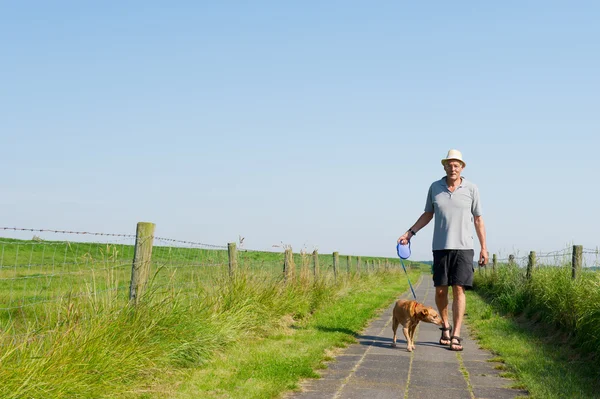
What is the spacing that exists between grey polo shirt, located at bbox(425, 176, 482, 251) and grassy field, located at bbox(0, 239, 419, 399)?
77.7 inches

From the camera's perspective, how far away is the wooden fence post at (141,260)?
267 inches

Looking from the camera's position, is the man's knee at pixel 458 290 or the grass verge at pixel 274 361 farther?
the man's knee at pixel 458 290

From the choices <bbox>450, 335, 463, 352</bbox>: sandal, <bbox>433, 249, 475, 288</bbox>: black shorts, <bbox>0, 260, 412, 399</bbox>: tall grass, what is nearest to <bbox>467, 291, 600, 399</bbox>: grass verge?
<bbox>450, 335, 463, 352</bbox>: sandal

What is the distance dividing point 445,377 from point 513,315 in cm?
650

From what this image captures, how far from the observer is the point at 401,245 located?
358 inches

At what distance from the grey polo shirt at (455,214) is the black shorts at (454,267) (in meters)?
0.08

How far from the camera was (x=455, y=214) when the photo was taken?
27.8 feet

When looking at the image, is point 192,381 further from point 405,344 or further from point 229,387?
point 405,344

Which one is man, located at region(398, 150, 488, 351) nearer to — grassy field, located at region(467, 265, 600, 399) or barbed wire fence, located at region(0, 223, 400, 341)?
grassy field, located at region(467, 265, 600, 399)

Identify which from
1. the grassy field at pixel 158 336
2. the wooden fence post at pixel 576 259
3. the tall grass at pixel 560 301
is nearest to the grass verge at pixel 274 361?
the grassy field at pixel 158 336

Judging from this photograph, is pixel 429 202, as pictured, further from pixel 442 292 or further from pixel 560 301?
pixel 560 301

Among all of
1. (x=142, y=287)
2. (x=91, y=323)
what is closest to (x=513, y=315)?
(x=142, y=287)

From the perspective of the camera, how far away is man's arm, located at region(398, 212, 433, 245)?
9008 millimetres

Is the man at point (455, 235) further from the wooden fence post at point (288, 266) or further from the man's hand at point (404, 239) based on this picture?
the wooden fence post at point (288, 266)
